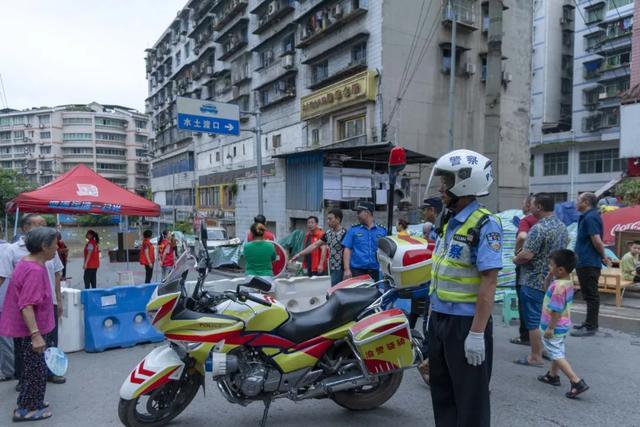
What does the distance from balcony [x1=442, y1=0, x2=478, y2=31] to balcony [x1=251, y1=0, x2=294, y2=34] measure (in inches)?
353

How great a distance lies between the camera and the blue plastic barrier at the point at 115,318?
5.83 meters

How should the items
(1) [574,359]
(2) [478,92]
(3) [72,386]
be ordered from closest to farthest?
(3) [72,386] → (1) [574,359] → (2) [478,92]

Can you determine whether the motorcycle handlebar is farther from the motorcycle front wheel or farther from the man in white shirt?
the man in white shirt

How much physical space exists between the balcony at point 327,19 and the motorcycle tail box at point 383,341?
1896cm

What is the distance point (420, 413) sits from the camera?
3.91 m

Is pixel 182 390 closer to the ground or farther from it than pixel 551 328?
closer to the ground

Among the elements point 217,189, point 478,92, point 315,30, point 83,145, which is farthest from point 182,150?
point 83,145

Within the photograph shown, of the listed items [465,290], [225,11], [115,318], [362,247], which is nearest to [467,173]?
[465,290]

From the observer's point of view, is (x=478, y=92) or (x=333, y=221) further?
(x=478, y=92)

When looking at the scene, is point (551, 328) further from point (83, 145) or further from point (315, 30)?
point (83, 145)

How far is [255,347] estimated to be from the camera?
3490 millimetres

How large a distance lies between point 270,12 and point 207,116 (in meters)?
18.5

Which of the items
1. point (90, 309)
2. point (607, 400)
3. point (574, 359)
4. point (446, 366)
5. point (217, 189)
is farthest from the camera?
point (217, 189)

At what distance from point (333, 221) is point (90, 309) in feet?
11.5
